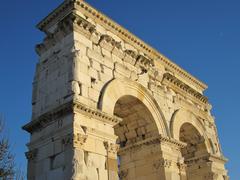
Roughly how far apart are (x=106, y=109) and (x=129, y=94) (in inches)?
64.2

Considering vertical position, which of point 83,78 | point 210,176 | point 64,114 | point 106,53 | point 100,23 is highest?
point 100,23

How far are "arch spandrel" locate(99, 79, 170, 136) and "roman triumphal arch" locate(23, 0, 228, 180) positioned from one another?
36 millimetres

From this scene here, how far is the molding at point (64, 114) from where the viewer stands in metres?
9.38

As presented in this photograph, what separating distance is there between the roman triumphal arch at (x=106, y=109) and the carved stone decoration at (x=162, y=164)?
1.4 inches

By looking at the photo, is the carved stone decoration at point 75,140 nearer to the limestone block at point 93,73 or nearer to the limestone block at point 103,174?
the limestone block at point 103,174

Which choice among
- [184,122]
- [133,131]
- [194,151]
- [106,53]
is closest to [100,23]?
[106,53]

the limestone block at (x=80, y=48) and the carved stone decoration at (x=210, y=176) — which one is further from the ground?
the limestone block at (x=80, y=48)

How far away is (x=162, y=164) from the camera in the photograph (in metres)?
12.1

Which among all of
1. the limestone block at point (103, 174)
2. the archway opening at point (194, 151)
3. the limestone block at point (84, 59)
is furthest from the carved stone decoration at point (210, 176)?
the limestone block at point (84, 59)

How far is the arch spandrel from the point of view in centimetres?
1068

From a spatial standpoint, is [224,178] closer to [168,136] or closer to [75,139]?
[168,136]

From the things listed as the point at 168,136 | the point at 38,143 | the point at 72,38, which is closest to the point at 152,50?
the point at 168,136

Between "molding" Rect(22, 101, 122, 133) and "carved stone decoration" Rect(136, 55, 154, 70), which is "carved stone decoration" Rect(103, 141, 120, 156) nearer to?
"molding" Rect(22, 101, 122, 133)

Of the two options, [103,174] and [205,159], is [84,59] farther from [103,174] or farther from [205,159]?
[205,159]
